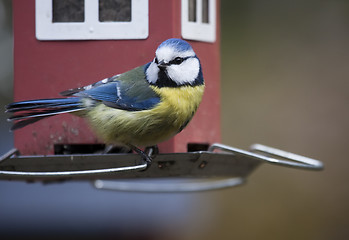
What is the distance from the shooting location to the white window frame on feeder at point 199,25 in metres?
3.47

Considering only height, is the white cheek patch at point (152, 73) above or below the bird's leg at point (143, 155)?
above

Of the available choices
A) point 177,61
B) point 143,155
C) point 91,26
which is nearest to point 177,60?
point 177,61

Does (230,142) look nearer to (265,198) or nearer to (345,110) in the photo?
(265,198)

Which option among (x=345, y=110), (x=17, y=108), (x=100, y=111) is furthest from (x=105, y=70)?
(x=345, y=110)

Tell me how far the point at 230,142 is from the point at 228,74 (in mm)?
682

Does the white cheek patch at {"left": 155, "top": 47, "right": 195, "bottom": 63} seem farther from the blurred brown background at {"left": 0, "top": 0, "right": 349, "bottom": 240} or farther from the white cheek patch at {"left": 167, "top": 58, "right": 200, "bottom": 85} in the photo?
the blurred brown background at {"left": 0, "top": 0, "right": 349, "bottom": 240}

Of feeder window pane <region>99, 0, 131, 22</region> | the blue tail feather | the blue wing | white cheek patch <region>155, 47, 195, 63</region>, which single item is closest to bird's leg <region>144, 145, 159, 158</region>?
the blue wing

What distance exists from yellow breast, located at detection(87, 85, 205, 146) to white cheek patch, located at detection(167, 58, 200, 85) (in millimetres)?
38

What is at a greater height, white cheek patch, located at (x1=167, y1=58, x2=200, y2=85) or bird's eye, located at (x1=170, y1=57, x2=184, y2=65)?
bird's eye, located at (x1=170, y1=57, x2=184, y2=65)

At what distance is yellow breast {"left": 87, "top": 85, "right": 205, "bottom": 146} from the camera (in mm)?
3090

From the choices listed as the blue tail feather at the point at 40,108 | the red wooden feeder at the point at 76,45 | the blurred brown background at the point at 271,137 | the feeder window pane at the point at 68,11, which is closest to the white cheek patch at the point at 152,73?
the red wooden feeder at the point at 76,45

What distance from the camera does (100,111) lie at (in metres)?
3.19

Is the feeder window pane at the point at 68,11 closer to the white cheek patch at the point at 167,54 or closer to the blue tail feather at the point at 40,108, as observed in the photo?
the blue tail feather at the point at 40,108

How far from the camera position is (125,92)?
3.18m
